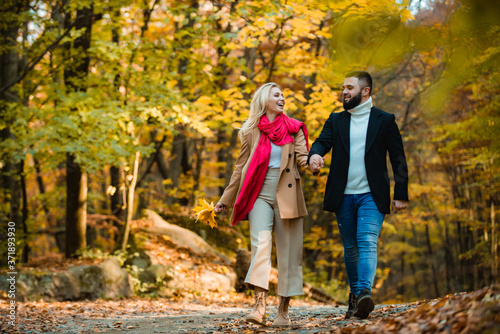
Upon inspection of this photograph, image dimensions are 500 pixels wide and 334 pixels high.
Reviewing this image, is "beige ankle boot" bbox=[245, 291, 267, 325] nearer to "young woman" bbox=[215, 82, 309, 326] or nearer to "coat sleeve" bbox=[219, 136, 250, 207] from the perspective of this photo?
"young woman" bbox=[215, 82, 309, 326]

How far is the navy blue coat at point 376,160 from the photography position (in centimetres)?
421

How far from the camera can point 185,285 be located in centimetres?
973

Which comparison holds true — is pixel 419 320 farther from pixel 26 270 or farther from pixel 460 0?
pixel 26 270

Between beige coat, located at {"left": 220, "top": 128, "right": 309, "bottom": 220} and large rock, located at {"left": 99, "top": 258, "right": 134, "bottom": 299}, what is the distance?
5079 mm

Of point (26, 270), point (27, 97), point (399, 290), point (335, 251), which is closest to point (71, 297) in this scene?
point (26, 270)

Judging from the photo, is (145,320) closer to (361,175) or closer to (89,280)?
(89,280)

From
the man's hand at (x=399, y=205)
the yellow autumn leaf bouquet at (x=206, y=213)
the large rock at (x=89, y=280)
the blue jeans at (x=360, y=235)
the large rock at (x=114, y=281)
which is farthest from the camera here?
the large rock at (x=114, y=281)

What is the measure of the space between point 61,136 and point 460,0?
7.46m

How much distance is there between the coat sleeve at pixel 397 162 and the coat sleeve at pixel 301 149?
776mm

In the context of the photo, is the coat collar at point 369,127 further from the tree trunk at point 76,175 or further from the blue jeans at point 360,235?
the tree trunk at point 76,175

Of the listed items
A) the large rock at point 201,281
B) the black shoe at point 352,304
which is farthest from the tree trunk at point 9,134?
the black shoe at point 352,304

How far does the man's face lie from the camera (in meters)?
4.40

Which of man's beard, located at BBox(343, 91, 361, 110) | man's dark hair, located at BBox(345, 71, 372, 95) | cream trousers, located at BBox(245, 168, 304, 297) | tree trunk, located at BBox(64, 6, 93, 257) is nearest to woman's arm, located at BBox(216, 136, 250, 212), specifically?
cream trousers, located at BBox(245, 168, 304, 297)

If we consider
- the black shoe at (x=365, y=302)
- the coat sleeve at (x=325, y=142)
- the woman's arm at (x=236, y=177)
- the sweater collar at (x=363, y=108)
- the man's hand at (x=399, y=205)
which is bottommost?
the black shoe at (x=365, y=302)
